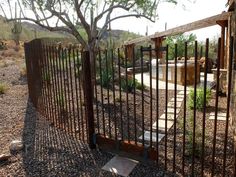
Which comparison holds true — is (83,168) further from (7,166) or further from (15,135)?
(15,135)

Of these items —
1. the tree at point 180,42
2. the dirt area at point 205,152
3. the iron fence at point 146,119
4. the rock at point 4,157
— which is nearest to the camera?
the iron fence at point 146,119

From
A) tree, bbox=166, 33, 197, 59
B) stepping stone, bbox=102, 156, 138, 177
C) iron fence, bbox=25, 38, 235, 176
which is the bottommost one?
stepping stone, bbox=102, 156, 138, 177

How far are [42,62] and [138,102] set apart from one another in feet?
9.23

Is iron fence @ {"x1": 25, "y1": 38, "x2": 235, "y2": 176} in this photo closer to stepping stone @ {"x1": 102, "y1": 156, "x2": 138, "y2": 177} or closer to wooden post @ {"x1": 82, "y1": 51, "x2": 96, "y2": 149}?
wooden post @ {"x1": 82, "y1": 51, "x2": 96, "y2": 149}

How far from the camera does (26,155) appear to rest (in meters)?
3.81

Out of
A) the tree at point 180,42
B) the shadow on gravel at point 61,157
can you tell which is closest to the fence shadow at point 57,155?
the shadow on gravel at point 61,157

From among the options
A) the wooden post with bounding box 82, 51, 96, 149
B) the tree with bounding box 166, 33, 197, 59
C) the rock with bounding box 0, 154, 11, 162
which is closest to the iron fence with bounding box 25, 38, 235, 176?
the wooden post with bounding box 82, 51, 96, 149

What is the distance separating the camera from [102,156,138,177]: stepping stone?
10.7 ft

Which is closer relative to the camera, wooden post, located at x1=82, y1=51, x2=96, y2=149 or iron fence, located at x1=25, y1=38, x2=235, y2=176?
iron fence, located at x1=25, y1=38, x2=235, y2=176

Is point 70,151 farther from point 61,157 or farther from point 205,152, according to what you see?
point 205,152

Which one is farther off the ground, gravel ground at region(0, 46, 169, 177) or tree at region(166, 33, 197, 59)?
tree at region(166, 33, 197, 59)

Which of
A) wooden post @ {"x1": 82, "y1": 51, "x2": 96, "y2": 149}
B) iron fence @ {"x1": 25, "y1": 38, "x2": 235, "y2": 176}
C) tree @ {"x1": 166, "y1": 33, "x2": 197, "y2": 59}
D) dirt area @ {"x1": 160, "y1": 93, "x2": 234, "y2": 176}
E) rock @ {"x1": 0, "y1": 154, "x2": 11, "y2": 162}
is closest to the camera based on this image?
iron fence @ {"x1": 25, "y1": 38, "x2": 235, "y2": 176}

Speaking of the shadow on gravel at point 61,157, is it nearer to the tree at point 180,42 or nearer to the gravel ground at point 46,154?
the gravel ground at point 46,154

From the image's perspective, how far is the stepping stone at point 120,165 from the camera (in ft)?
10.7
